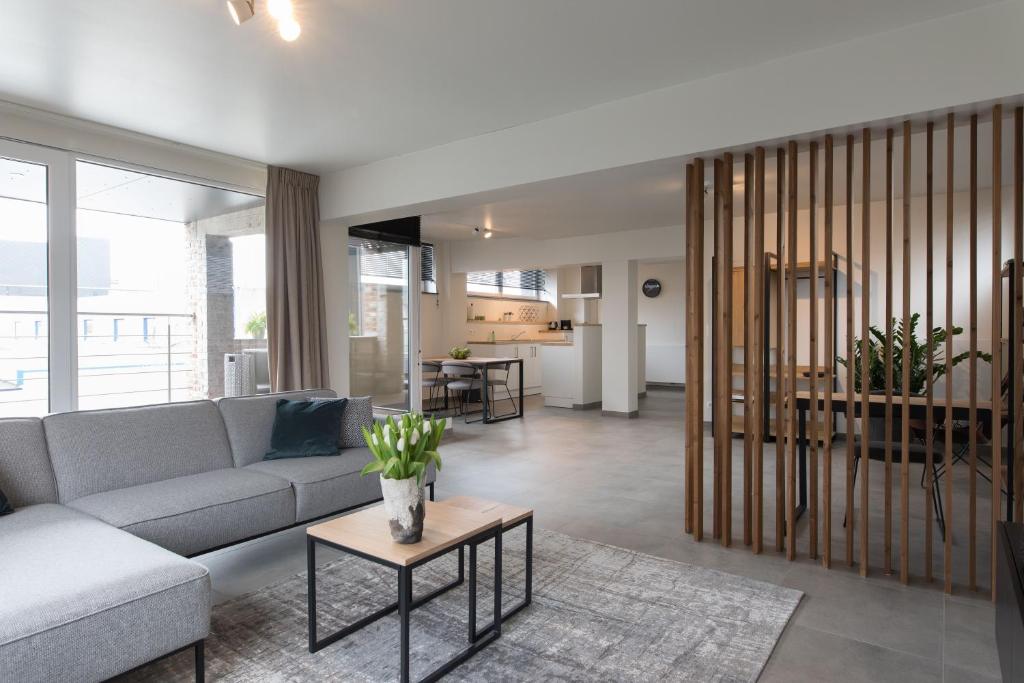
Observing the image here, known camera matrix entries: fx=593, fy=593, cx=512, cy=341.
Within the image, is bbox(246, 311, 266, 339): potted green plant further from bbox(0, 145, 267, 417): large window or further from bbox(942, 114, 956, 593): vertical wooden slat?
bbox(942, 114, 956, 593): vertical wooden slat

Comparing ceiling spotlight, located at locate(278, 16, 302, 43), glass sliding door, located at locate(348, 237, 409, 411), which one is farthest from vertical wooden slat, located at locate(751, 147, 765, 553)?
glass sliding door, located at locate(348, 237, 409, 411)

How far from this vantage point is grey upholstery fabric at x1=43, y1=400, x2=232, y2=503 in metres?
2.79

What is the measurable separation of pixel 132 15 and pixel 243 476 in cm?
216

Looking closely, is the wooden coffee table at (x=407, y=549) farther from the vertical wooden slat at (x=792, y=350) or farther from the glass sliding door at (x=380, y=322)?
the glass sliding door at (x=380, y=322)

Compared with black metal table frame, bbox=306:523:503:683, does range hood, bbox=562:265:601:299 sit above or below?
above

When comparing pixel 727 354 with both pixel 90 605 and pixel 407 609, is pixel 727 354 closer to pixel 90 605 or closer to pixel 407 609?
pixel 407 609

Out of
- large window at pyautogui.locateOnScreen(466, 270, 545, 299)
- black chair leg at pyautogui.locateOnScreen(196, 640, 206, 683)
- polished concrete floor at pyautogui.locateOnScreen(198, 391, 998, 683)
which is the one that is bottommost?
polished concrete floor at pyautogui.locateOnScreen(198, 391, 998, 683)

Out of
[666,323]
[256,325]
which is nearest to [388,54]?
[256,325]

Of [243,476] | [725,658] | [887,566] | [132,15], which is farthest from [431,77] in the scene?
[887,566]

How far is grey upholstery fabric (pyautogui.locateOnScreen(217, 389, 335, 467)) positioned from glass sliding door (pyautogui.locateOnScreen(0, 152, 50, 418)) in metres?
1.29

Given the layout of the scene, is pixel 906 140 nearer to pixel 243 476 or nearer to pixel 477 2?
pixel 477 2

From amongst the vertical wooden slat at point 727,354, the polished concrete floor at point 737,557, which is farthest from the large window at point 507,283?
the vertical wooden slat at point 727,354

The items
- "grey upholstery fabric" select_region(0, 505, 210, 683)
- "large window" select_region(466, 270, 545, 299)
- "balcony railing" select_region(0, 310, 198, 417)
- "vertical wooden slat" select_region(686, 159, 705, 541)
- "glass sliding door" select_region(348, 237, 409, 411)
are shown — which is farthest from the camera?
"large window" select_region(466, 270, 545, 299)

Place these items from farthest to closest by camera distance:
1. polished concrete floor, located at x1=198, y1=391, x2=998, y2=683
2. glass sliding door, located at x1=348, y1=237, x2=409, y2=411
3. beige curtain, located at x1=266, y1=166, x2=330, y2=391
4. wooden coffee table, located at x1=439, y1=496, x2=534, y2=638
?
glass sliding door, located at x1=348, y1=237, x2=409, y2=411
beige curtain, located at x1=266, y1=166, x2=330, y2=391
wooden coffee table, located at x1=439, y1=496, x2=534, y2=638
polished concrete floor, located at x1=198, y1=391, x2=998, y2=683
